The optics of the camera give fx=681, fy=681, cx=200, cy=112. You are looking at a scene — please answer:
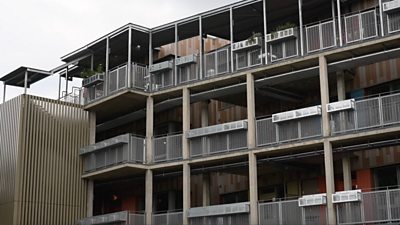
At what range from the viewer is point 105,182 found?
3466 centimetres

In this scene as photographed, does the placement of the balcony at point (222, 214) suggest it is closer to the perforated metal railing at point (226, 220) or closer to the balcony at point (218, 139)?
the perforated metal railing at point (226, 220)

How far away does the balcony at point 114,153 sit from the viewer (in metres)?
30.1

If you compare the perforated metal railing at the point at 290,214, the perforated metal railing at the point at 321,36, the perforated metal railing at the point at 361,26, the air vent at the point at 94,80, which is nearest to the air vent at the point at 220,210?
the perforated metal railing at the point at 290,214

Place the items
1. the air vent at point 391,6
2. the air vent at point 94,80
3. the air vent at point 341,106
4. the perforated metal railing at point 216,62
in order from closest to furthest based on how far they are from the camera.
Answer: the air vent at point 391,6 < the air vent at point 341,106 < the perforated metal railing at point 216,62 < the air vent at point 94,80

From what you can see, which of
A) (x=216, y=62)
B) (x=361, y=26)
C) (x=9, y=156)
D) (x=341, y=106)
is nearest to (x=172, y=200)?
(x=9, y=156)

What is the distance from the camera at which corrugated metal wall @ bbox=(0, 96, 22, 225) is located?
99.2 feet

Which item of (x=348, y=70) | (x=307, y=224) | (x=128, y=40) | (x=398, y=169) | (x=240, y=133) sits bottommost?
(x=307, y=224)

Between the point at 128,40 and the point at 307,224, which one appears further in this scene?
the point at 128,40

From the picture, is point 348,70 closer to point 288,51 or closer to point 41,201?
point 288,51

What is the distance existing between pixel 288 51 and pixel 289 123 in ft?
9.43

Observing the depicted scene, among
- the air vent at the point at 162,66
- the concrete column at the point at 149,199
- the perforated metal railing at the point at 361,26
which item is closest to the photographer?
the perforated metal railing at the point at 361,26

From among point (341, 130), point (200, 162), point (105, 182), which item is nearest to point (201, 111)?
point (200, 162)

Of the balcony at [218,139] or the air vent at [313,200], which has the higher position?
the balcony at [218,139]

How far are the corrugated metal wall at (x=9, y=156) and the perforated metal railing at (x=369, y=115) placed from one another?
1443 centimetres
